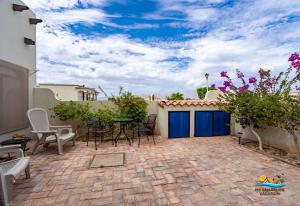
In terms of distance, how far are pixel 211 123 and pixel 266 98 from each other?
2.94 meters

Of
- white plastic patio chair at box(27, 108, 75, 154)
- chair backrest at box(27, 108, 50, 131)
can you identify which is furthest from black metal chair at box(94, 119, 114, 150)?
chair backrest at box(27, 108, 50, 131)

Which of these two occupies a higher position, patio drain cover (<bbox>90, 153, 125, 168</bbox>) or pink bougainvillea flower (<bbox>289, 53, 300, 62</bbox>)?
pink bougainvillea flower (<bbox>289, 53, 300, 62</bbox>)

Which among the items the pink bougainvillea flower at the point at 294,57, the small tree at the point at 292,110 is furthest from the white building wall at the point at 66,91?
the pink bougainvillea flower at the point at 294,57

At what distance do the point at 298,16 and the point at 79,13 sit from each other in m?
8.87

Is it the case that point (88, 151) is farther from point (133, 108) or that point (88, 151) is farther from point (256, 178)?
point (256, 178)

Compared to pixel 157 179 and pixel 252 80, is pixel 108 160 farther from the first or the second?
pixel 252 80

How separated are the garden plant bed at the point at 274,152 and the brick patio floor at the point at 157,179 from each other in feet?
1.07

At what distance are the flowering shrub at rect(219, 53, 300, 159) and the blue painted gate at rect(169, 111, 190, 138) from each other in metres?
1.68

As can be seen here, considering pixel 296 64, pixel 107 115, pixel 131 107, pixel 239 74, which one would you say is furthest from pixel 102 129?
pixel 296 64

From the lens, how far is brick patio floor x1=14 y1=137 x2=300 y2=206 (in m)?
2.94

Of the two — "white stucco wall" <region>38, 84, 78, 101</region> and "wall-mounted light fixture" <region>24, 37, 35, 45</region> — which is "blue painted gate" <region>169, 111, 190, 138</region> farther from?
"white stucco wall" <region>38, 84, 78, 101</region>

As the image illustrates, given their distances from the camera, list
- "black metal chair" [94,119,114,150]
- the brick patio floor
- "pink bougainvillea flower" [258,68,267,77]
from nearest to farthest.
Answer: the brick patio floor < "pink bougainvillea flower" [258,68,267,77] < "black metal chair" [94,119,114,150]

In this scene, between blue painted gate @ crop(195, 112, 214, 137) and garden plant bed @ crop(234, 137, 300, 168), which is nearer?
garden plant bed @ crop(234, 137, 300, 168)

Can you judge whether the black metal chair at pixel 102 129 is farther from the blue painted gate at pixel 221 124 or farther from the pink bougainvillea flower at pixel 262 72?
the pink bougainvillea flower at pixel 262 72
